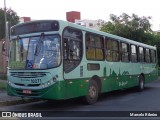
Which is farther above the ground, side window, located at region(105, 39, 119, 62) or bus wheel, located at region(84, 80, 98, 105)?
side window, located at region(105, 39, 119, 62)

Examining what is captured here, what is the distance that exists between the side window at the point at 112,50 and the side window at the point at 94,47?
2.18ft

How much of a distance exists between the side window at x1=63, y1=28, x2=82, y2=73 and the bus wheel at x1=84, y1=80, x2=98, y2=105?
139 cm

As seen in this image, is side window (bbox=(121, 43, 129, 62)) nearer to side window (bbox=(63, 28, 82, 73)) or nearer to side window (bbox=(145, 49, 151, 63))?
side window (bbox=(145, 49, 151, 63))

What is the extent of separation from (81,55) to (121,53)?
14.9 feet

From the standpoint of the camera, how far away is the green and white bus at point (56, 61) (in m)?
10.7

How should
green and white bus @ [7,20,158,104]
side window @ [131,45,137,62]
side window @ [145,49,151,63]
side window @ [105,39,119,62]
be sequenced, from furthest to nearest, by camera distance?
side window @ [145,49,151,63]
side window @ [131,45,137,62]
side window @ [105,39,119,62]
green and white bus @ [7,20,158,104]

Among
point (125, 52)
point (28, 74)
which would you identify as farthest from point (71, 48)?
point (125, 52)

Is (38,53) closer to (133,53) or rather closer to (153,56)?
(133,53)

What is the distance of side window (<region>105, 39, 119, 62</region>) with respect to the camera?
1434 cm

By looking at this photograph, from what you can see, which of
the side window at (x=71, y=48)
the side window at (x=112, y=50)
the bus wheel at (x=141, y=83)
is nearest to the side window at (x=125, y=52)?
the side window at (x=112, y=50)

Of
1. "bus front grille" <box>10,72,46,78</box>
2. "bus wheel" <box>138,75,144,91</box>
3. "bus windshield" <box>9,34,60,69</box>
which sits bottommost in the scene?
"bus wheel" <box>138,75,144,91</box>

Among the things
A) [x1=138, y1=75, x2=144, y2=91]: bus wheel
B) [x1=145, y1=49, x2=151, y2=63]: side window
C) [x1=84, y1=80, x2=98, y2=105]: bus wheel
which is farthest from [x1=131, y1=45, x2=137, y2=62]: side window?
[x1=84, y1=80, x2=98, y2=105]: bus wheel

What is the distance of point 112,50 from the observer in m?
14.9

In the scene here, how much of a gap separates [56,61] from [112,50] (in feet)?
15.6
